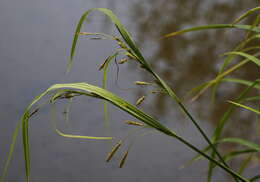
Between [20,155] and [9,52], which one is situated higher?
[9,52]

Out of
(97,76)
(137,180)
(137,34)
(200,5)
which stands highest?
(200,5)

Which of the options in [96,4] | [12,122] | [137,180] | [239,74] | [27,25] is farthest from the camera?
[96,4]

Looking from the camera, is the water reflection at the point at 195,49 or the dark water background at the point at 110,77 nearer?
the dark water background at the point at 110,77

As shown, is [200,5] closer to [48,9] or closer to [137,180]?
[48,9]

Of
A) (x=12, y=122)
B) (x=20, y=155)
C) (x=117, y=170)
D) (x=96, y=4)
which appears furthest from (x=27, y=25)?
(x=117, y=170)

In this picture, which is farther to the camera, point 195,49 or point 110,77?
point 195,49

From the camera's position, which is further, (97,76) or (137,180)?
(97,76)

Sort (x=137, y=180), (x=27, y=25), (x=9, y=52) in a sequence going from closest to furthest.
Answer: (x=137, y=180) → (x=9, y=52) → (x=27, y=25)

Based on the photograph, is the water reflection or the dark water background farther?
the water reflection
